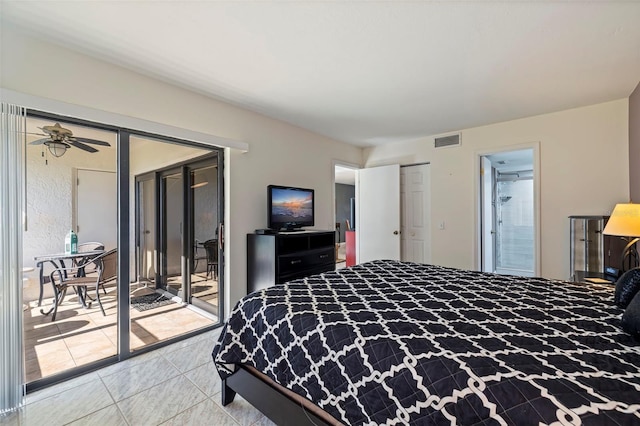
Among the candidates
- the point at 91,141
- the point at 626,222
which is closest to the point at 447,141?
the point at 626,222

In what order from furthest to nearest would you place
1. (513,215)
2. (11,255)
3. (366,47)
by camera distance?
1. (513,215)
2. (366,47)
3. (11,255)

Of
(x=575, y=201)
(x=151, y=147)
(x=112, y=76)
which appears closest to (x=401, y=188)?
(x=575, y=201)

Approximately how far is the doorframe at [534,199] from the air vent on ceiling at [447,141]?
12.8 inches

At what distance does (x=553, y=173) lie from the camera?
330cm

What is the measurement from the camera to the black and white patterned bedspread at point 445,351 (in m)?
0.84

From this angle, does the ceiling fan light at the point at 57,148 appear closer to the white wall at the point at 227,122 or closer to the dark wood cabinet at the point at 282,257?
the white wall at the point at 227,122

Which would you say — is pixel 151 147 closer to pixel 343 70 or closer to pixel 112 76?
pixel 112 76

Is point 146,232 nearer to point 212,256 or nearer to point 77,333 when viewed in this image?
point 212,256

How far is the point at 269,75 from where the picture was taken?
2418 mm

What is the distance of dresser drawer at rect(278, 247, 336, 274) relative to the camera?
9.91 ft

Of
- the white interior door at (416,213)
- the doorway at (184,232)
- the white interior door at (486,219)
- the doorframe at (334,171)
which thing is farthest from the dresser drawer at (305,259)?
the white interior door at (486,219)

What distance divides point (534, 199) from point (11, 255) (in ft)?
16.1

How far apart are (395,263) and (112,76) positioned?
9.59ft

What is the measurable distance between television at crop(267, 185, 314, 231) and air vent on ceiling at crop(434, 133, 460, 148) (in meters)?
2.04
